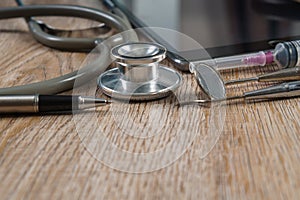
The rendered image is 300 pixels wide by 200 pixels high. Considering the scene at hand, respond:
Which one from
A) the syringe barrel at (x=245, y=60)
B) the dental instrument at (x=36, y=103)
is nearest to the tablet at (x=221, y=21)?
the syringe barrel at (x=245, y=60)

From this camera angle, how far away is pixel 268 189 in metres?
0.37

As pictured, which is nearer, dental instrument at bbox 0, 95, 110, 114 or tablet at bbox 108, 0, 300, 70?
dental instrument at bbox 0, 95, 110, 114

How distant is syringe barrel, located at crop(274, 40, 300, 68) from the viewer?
563 millimetres

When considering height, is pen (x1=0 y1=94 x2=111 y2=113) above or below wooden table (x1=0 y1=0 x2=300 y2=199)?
above

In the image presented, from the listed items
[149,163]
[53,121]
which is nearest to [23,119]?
[53,121]

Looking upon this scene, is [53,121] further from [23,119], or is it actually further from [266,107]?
[266,107]

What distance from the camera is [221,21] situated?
0.76m

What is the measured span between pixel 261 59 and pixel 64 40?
0.28m

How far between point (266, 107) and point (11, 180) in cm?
27

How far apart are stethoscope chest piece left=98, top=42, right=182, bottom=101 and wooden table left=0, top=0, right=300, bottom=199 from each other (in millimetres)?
12

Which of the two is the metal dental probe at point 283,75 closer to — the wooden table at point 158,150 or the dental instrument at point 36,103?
the wooden table at point 158,150

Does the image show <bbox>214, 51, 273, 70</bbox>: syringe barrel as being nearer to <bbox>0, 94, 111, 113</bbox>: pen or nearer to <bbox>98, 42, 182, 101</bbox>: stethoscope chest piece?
<bbox>98, 42, 182, 101</bbox>: stethoscope chest piece

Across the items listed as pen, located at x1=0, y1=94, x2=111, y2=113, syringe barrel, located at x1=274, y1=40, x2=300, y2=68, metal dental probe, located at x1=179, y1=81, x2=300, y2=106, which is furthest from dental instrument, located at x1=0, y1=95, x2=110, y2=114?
syringe barrel, located at x1=274, y1=40, x2=300, y2=68

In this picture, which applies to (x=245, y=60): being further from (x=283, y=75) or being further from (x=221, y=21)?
(x=221, y=21)
